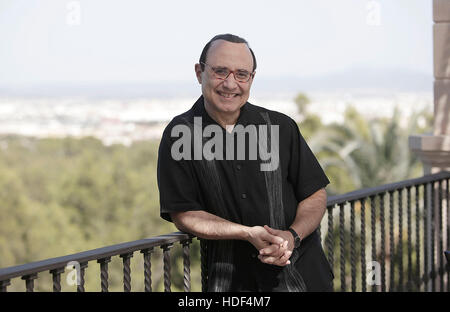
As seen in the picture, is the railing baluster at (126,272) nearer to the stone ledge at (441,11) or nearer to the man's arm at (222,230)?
the man's arm at (222,230)

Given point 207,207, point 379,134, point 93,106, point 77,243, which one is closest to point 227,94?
point 207,207

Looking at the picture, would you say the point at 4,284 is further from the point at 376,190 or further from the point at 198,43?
the point at 198,43

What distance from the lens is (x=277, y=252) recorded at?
2.73 m

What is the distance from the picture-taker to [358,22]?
99.5m

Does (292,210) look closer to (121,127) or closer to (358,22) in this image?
(121,127)

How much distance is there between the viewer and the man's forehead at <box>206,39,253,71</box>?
2.80 meters

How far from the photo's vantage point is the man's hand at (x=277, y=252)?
8.94 feet

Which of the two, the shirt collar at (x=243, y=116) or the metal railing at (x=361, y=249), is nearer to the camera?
the metal railing at (x=361, y=249)

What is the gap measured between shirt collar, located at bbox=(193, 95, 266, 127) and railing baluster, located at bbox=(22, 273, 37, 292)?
83 cm

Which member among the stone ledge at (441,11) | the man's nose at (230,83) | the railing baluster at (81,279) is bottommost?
the railing baluster at (81,279)

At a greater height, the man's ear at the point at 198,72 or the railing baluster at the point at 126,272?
the man's ear at the point at 198,72

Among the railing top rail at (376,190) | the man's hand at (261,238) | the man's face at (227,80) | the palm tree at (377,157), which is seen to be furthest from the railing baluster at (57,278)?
the palm tree at (377,157)

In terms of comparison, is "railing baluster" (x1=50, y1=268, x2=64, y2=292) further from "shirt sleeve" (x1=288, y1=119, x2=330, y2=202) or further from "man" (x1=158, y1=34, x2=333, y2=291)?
"shirt sleeve" (x1=288, y1=119, x2=330, y2=202)

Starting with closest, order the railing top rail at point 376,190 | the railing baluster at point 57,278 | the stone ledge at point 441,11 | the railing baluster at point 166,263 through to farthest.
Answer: the railing baluster at point 57,278
the railing baluster at point 166,263
the railing top rail at point 376,190
the stone ledge at point 441,11
